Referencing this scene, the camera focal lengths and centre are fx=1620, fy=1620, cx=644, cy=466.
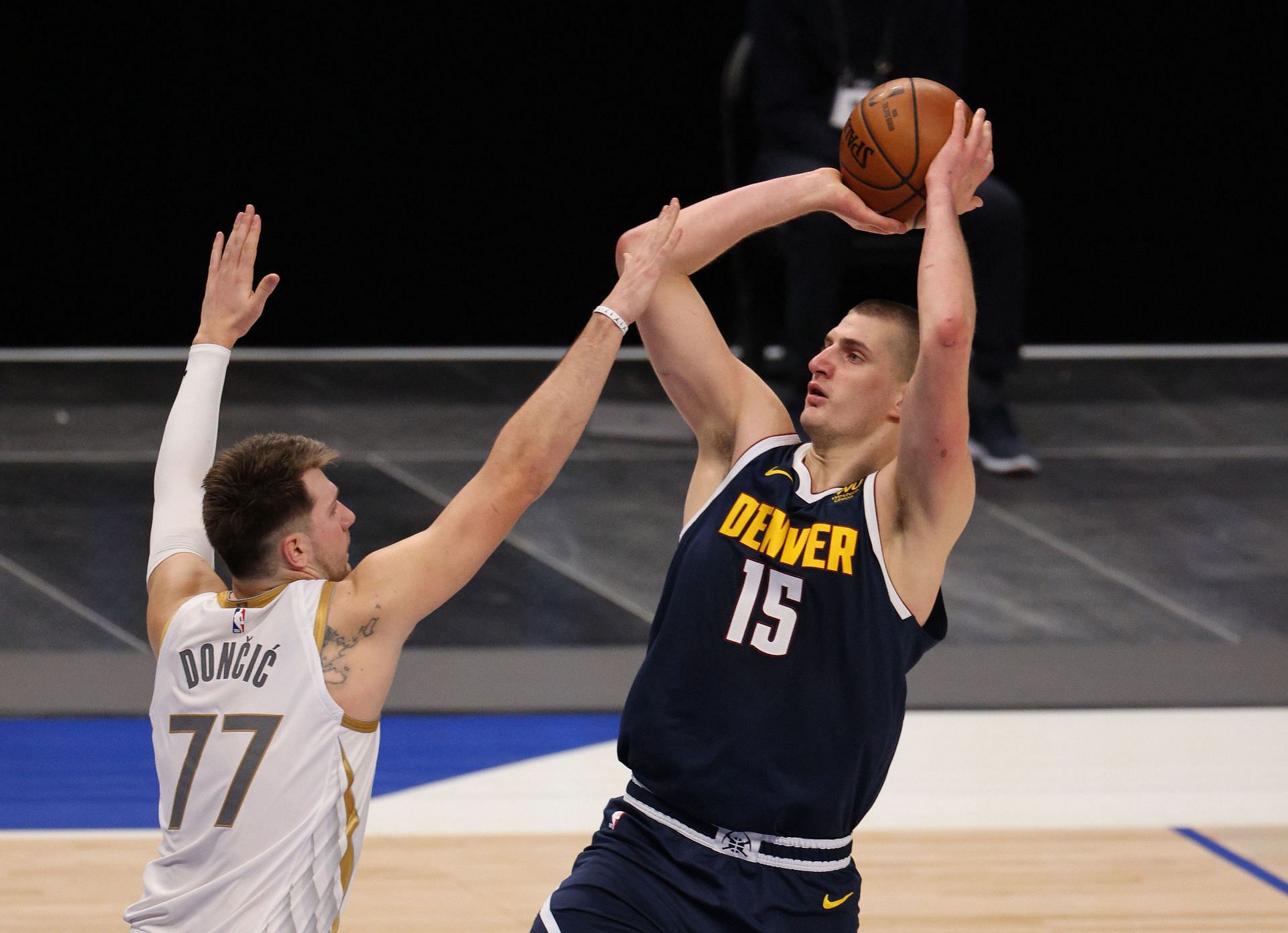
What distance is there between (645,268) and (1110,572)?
3.89m

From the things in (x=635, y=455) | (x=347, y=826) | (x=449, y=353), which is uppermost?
(x=347, y=826)

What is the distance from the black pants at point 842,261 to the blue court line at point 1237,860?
2551 millimetres

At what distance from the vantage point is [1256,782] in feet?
15.5

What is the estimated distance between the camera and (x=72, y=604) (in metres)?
5.80

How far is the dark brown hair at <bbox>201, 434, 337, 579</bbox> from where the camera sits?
260 cm

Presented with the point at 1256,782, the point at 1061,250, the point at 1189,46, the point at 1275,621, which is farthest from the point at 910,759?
the point at 1189,46

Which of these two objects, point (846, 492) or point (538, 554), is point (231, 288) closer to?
point (846, 492)

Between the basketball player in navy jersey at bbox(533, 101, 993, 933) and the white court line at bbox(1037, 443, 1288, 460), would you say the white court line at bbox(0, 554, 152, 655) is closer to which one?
the basketball player in navy jersey at bbox(533, 101, 993, 933)

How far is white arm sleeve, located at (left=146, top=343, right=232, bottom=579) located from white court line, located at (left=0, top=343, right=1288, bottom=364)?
558 centimetres

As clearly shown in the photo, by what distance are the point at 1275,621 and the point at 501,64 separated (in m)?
4.68

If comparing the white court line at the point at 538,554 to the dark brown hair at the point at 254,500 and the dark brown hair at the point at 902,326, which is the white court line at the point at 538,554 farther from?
the dark brown hair at the point at 254,500

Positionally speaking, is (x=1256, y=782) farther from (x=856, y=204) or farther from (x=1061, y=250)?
(x=1061, y=250)

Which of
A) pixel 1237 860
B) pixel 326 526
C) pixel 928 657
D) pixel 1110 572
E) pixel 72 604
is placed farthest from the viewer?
pixel 1110 572

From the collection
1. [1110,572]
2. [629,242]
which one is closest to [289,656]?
[629,242]
